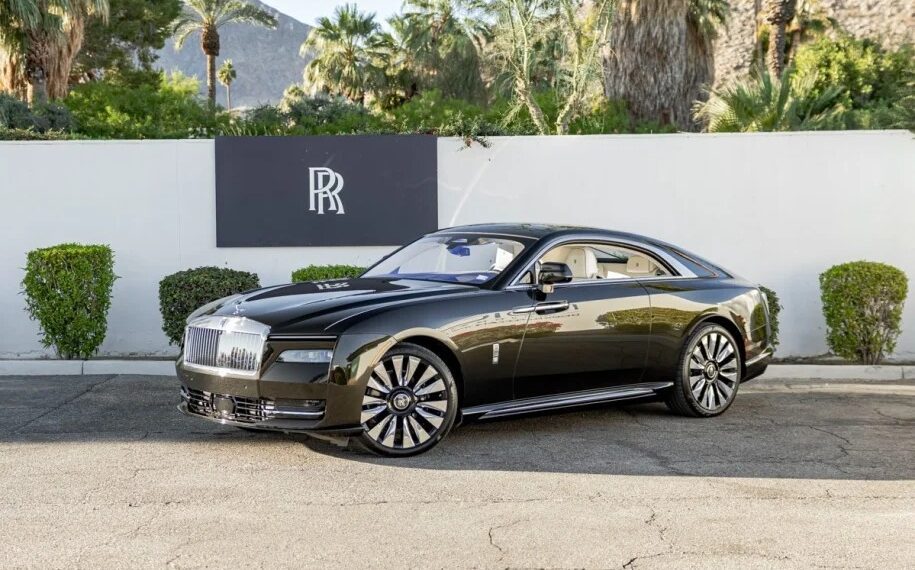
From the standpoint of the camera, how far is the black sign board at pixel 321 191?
41.1 feet

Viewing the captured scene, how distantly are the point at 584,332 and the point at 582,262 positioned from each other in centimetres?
72

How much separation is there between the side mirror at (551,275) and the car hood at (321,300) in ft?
1.63

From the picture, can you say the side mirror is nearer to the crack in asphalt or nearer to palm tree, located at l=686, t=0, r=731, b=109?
the crack in asphalt

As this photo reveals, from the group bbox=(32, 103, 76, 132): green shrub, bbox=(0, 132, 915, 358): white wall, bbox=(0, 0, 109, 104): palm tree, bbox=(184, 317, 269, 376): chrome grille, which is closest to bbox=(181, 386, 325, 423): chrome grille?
bbox=(184, 317, 269, 376): chrome grille

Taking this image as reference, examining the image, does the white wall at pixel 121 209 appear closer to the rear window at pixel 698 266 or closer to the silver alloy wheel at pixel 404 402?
the rear window at pixel 698 266

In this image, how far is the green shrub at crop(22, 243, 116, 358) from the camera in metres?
11.4

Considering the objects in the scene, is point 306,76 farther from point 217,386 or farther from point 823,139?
point 217,386

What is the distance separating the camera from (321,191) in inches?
494

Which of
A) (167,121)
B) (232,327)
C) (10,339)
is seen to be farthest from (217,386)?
(167,121)

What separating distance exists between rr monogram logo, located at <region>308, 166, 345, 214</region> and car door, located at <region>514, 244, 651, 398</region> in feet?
15.6

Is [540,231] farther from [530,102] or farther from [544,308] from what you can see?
[530,102]

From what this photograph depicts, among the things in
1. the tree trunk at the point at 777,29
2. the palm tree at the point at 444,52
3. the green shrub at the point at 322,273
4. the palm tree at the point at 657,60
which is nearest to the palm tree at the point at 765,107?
the palm tree at the point at 657,60

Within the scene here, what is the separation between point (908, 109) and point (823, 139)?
3.35 ft

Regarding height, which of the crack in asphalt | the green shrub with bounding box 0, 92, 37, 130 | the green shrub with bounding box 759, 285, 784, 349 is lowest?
the crack in asphalt
